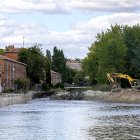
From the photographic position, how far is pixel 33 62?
509 feet

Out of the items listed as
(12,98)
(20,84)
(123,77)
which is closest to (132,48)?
(123,77)

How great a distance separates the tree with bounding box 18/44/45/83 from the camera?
153587 mm

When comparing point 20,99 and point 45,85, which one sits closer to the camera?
point 20,99

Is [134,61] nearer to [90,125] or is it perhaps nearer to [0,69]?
[0,69]

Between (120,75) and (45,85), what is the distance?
149ft

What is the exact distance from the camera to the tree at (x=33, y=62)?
153587 millimetres

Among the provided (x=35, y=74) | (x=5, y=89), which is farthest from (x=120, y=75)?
(x=35, y=74)

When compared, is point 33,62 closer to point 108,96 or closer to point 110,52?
point 110,52

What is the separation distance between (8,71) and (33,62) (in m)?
21.2

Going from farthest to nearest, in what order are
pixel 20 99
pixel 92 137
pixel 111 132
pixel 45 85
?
pixel 45 85 < pixel 20 99 < pixel 111 132 < pixel 92 137

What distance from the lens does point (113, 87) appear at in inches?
5177

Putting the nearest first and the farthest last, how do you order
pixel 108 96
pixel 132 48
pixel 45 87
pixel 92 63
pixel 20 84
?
pixel 108 96
pixel 20 84
pixel 132 48
pixel 92 63
pixel 45 87

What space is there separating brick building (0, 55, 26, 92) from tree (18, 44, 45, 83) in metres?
3.92

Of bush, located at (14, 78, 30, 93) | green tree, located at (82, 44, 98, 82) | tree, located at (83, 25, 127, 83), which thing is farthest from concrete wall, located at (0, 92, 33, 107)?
green tree, located at (82, 44, 98, 82)
